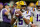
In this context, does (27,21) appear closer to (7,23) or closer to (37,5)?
(7,23)

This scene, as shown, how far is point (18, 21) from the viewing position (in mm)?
3291

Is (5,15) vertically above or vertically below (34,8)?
below

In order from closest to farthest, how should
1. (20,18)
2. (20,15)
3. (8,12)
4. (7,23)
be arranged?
(20,15) → (20,18) → (7,23) → (8,12)

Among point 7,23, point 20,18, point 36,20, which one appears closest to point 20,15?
point 20,18

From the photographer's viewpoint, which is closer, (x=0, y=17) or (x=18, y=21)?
(x=18, y=21)

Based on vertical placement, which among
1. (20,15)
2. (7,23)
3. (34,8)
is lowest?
(7,23)

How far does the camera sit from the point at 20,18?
3211mm

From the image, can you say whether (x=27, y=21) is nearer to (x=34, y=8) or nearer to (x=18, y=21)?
(x=18, y=21)

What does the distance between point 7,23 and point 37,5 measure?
1217mm

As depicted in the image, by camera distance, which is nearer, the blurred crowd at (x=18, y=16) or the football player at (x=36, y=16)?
the blurred crowd at (x=18, y=16)

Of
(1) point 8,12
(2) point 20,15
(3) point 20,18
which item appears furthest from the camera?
(1) point 8,12

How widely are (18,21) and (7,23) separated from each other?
40 centimetres

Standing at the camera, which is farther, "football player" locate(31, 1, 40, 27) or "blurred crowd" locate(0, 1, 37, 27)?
"football player" locate(31, 1, 40, 27)

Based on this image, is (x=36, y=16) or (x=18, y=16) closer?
(x=18, y=16)
